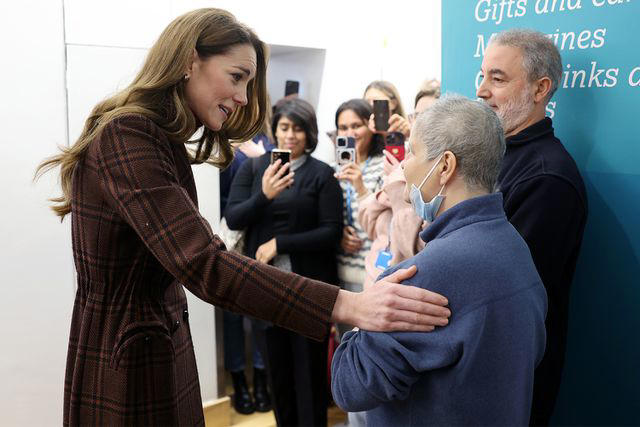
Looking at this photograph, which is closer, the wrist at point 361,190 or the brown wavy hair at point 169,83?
the brown wavy hair at point 169,83

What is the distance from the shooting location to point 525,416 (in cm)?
144

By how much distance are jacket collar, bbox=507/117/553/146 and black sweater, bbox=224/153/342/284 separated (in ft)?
4.30

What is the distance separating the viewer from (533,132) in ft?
7.20

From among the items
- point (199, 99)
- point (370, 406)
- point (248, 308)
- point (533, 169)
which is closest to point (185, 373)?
point (248, 308)

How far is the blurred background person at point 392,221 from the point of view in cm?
223

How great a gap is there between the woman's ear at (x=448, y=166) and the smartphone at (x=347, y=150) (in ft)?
5.84

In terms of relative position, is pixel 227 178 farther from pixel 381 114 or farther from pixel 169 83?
pixel 169 83

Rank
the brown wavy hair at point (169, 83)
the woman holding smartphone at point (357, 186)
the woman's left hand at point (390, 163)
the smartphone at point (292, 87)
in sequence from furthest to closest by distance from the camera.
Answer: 1. the smartphone at point (292, 87)
2. the woman holding smartphone at point (357, 186)
3. the woman's left hand at point (390, 163)
4. the brown wavy hair at point (169, 83)

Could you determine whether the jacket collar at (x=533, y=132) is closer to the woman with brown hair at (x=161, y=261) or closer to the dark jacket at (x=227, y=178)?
the woman with brown hair at (x=161, y=261)

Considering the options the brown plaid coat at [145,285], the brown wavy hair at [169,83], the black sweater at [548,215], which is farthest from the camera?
the black sweater at [548,215]

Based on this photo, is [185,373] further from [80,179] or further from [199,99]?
[199,99]

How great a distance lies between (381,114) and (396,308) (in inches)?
77.0

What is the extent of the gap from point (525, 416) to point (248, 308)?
671 millimetres

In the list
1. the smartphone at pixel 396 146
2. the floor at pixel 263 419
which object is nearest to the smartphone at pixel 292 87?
the smartphone at pixel 396 146
